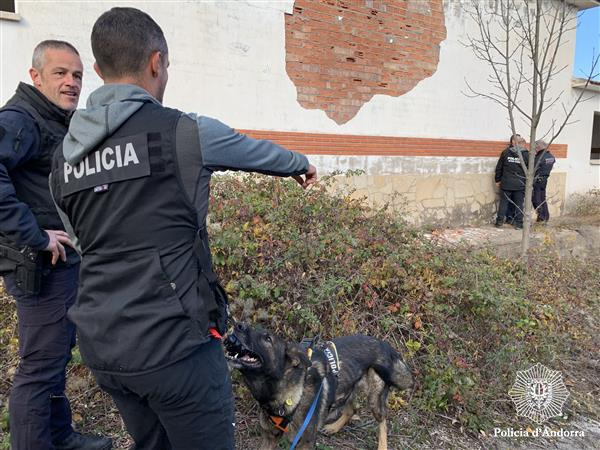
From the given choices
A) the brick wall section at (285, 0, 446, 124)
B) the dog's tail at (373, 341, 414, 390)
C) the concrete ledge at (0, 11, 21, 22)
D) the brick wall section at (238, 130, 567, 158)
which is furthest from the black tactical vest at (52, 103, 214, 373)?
the brick wall section at (285, 0, 446, 124)

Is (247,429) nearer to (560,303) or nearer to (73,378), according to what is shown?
(73,378)

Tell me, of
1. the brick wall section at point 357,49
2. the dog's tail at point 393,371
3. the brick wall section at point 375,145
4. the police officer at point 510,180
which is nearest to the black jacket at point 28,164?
the dog's tail at point 393,371

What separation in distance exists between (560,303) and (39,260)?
4.90 meters

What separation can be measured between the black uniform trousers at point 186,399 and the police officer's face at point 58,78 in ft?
4.84

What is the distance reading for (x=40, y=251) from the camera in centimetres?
227

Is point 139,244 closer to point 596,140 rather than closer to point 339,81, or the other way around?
point 339,81

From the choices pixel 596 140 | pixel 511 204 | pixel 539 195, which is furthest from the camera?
pixel 596 140

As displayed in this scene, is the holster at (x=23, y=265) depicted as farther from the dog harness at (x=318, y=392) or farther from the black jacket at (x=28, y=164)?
the dog harness at (x=318, y=392)

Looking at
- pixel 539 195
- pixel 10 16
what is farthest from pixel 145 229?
pixel 539 195

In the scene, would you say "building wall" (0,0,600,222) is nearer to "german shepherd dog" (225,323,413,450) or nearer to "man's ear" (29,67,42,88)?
"man's ear" (29,67,42,88)

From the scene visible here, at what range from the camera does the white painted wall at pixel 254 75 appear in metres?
5.32

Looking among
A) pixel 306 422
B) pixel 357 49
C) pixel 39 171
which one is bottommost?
pixel 306 422

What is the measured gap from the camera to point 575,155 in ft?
39.4

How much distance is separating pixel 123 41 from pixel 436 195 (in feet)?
28.0
